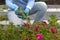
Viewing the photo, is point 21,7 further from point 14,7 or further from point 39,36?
point 39,36

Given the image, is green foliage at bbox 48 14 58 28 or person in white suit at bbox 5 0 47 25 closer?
green foliage at bbox 48 14 58 28

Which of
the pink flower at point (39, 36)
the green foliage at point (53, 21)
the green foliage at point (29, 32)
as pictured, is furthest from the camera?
the green foliage at point (53, 21)

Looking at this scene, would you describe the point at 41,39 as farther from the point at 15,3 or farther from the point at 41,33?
the point at 15,3

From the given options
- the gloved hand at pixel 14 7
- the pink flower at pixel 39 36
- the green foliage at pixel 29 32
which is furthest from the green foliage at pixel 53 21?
the gloved hand at pixel 14 7

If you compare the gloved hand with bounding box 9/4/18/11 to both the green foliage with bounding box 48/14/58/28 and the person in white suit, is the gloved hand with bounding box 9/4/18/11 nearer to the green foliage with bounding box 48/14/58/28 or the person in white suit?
the person in white suit

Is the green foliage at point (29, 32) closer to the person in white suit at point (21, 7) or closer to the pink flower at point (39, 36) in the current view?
the pink flower at point (39, 36)

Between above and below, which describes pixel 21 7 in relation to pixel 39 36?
below

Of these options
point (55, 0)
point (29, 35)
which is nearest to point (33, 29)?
point (29, 35)

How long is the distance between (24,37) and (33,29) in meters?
0.24

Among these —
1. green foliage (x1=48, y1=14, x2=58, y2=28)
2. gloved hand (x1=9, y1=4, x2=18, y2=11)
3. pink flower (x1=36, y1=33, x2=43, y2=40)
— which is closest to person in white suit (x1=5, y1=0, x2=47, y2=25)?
gloved hand (x1=9, y1=4, x2=18, y2=11)

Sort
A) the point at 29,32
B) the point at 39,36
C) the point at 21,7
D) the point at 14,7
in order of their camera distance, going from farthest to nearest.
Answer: the point at 21,7 → the point at 14,7 → the point at 29,32 → the point at 39,36

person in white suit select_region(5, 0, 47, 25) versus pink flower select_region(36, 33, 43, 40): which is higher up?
pink flower select_region(36, 33, 43, 40)

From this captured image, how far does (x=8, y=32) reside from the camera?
282cm

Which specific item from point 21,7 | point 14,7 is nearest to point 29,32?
point 14,7
